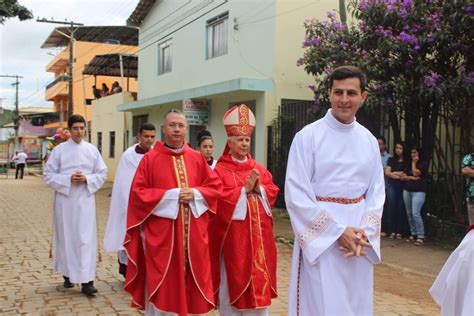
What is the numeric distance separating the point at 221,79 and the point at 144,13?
25.6 feet

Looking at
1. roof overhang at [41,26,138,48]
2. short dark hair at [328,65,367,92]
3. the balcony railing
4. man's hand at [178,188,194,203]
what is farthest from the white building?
the balcony railing

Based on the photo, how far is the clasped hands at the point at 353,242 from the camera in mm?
3342

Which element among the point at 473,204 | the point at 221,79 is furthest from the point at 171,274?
the point at 221,79

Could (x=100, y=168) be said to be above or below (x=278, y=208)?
above

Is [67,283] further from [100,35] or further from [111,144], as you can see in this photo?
[100,35]

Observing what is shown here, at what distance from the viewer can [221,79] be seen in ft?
52.4

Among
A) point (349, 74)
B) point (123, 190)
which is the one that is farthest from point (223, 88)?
point (349, 74)

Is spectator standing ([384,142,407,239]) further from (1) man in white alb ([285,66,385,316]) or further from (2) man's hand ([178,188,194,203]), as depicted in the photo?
(1) man in white alb ([285,66,385,316])

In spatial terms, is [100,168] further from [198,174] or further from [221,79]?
[221,79]

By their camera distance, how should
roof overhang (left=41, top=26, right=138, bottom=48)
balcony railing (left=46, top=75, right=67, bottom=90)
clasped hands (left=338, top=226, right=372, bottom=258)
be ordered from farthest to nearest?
balcony railing (left=46, top=75, right=67, bottom=90) < roof overhang (left=41, top=26, right=138, bottom=48) < clasped hands (left=338, top=226, right=372, bottom=258)

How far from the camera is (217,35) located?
649 inches

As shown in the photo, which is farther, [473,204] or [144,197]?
[144,197]

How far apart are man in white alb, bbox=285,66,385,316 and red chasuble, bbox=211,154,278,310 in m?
0.86

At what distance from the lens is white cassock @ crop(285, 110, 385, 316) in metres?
3.38
